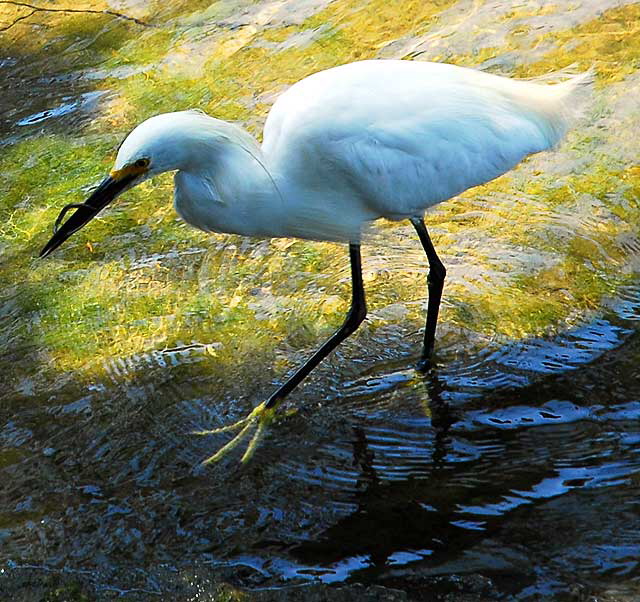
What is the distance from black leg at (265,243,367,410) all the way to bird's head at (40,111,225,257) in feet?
2.02

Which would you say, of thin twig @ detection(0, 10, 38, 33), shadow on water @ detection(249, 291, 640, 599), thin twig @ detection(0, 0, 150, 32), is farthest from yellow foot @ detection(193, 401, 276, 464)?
thin twig @ detection(0, 10, 38, 33)

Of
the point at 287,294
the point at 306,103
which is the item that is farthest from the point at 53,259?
the point at 306,103

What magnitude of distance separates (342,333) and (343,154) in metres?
0.62

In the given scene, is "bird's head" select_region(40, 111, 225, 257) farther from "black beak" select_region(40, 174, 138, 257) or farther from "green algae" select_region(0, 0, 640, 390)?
"green algae" select_region(0, 0, 640, 390)

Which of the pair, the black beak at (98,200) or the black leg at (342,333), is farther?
the black leg at (342,333)

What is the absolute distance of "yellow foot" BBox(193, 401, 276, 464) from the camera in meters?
2.74

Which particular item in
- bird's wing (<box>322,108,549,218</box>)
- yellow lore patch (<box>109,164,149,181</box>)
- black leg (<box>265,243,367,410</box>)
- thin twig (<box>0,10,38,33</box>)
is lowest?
black leg (<box>265,243,367,410</box>)

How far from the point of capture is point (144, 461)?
2.72 m

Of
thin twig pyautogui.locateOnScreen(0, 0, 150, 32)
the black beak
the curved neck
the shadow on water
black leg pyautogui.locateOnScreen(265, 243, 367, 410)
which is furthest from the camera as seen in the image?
thin twig pyautogui.locateOnScreen(0, 0, 150, 32)

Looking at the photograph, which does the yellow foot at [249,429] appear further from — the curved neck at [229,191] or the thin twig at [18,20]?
the thin twig at [18,20]

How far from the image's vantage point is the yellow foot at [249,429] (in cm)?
274

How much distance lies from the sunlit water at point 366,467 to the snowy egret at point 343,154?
0.18 metres

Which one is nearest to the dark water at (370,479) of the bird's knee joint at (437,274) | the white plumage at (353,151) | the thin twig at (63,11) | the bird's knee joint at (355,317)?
the bird's knee joint at (355,317)

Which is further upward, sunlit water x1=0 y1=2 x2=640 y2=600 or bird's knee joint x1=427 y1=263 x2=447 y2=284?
bird's knee joint x1=427 y1=263 x2=447 y2=284
